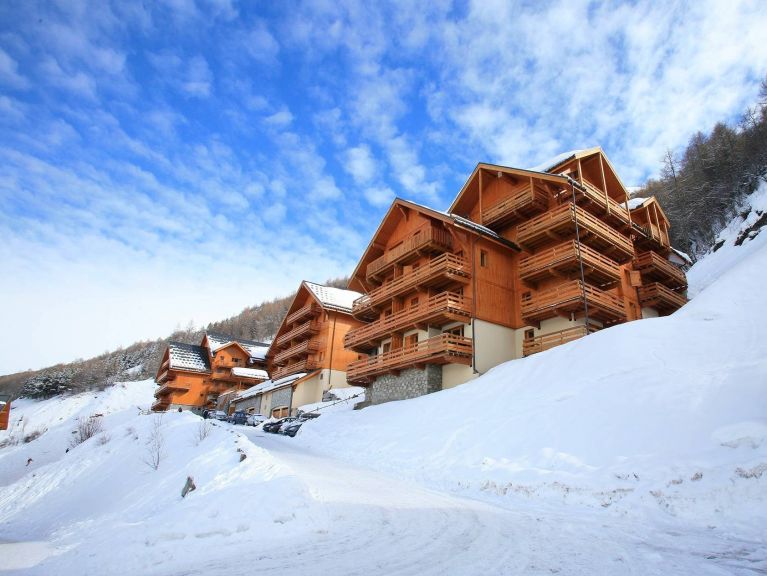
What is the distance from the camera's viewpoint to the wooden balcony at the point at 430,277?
27.0 metres

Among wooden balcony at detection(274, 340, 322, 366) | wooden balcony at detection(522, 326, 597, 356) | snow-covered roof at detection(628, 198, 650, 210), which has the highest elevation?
snow-covered roof at detection(628, 198, 650, 210)

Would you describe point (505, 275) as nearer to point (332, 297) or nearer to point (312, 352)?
point (332, 297)

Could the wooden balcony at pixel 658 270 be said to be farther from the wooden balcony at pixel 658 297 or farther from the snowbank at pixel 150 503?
the snowbank at pixel 150 503

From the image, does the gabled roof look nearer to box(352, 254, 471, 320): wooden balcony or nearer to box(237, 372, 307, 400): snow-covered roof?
box(237, 372, 307, 400): snow-covered roof

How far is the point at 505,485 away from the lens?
11.2 metres

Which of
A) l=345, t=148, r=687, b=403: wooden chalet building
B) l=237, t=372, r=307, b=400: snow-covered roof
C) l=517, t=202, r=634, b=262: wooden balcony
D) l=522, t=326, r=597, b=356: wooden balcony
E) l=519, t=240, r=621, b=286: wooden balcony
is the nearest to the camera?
l=522, t=326, r=597, b=356: wooden balcony

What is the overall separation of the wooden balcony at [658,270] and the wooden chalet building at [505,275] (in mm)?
92

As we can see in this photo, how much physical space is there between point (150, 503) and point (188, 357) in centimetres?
5752

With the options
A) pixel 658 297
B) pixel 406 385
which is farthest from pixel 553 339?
pixel 658 297

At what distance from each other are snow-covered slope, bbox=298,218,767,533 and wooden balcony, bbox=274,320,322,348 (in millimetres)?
26954

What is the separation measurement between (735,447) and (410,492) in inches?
274

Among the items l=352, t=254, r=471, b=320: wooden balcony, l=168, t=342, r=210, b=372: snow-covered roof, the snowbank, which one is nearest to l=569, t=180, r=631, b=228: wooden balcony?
l=352, t=254, r=471, b=320: wooden balcony

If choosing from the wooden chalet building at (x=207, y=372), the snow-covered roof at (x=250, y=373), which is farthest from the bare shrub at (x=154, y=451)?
the wooden chalet building at (x=207, y=372)

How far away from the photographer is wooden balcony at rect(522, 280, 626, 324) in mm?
24406
